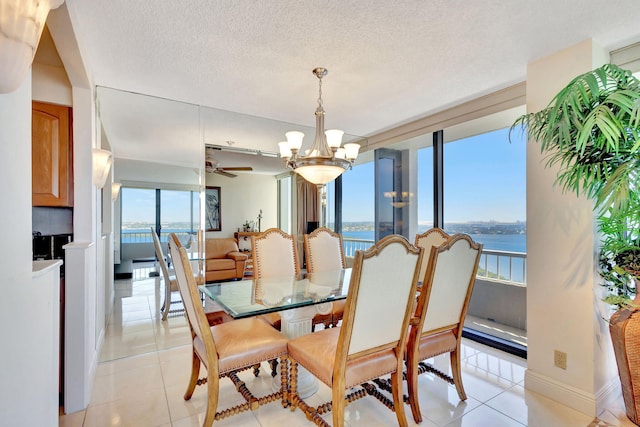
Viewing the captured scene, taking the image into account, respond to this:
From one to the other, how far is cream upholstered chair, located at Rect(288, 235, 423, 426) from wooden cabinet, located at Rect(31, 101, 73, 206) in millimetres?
2084

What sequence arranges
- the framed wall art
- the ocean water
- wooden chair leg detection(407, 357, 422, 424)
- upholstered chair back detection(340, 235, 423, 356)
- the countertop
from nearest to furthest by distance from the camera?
the countertop
upholstered chair back detection(340, 235, 423, 356)
wooden chair leg detection(407, 357, 422, 424)
the ocean water
the framed wall art

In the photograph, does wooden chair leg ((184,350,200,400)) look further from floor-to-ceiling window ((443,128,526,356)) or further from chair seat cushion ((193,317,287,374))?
floor-to-ceiling window ((443,128,526,356))

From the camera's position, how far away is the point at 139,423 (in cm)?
189

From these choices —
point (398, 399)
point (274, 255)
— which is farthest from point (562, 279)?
point (274, 255)

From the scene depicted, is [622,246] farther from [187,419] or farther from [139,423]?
[139,423]

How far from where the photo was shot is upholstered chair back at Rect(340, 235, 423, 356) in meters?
1.59

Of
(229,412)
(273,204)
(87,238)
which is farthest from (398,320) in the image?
(273,204)

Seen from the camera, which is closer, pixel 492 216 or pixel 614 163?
pixel 614 163

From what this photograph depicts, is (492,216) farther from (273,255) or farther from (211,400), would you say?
(211,400)

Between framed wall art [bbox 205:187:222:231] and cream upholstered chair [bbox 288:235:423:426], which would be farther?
framed wall art [bbox 205:187:222:231]

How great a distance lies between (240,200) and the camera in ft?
22.2

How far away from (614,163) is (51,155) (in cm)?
369

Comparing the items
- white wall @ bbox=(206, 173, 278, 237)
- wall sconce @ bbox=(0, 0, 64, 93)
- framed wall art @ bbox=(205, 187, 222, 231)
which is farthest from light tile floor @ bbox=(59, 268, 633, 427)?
white wall @ bbox=(206, 173, 278, 237)

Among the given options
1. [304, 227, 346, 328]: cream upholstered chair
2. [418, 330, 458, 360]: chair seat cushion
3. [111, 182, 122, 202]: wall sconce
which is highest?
[111, 182, 122, 202]: wall sconce
